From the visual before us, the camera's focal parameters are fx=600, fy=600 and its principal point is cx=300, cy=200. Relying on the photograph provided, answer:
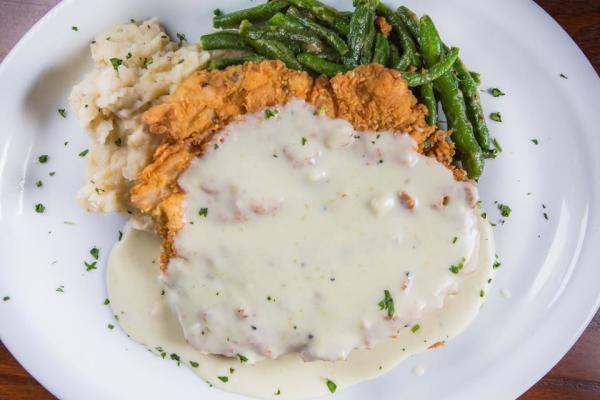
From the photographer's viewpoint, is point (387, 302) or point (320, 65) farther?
point (320, 65)

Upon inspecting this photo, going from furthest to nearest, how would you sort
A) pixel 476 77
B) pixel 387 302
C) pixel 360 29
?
pixel 476 77, pixel 360 29, pixel 387 302

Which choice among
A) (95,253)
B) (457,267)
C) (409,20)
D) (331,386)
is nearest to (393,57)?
(409,20)

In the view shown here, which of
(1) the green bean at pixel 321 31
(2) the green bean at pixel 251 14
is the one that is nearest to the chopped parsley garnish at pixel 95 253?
(2) the green bean at pixel 251 14

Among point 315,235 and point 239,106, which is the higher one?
point 239,106

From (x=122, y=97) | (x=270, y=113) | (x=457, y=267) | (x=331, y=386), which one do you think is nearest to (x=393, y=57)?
(x=270, y=113)

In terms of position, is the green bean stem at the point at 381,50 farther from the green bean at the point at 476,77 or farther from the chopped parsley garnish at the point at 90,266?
the chopped parsley garnish at the point at 90,266

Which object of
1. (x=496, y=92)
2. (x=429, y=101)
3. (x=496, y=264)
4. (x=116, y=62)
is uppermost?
(x=116, y=62)

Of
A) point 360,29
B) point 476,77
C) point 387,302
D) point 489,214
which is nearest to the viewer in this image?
point 387,302

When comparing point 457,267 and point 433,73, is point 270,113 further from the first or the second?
point 457,267
